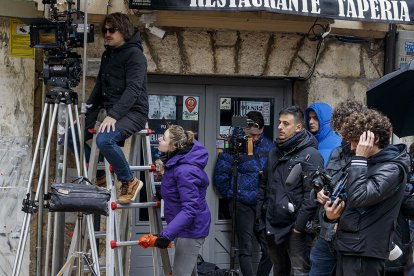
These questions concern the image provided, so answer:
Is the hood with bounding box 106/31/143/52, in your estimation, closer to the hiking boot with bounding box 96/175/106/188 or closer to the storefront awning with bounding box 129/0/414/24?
the storefront awning with bounding box 129/0/414/24

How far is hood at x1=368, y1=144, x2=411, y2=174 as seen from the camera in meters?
5.47

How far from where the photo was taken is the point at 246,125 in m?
8.16

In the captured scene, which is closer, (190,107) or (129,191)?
(129,191)

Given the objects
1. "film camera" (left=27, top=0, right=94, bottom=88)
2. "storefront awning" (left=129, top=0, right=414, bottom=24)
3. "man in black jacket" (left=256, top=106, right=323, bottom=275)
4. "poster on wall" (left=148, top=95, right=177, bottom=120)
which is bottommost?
"man in black jacket" (left=256, top=106, right=323, bottom=275)

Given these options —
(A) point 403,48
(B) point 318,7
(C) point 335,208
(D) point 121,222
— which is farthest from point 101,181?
(A) point 403,48

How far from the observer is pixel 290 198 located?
6773 mm

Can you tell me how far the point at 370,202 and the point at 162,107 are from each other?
3377mm

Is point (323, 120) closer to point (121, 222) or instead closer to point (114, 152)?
point (121, 222)

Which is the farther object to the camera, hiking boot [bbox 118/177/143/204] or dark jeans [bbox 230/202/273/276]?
dark jeans [bbox 230/202/273/276]

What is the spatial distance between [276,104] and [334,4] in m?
1.38

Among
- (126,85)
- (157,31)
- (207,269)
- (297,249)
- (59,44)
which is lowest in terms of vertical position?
(207,269)

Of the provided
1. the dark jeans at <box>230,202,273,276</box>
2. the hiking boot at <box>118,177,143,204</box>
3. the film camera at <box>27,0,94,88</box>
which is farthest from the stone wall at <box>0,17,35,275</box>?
the dark jeans at <box>230,202,273,276</box>

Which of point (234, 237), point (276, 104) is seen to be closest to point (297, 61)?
point (276, 104)

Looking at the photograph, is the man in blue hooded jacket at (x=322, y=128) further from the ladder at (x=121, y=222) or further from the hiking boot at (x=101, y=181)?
the hiking boot at (x=101, y=181)
